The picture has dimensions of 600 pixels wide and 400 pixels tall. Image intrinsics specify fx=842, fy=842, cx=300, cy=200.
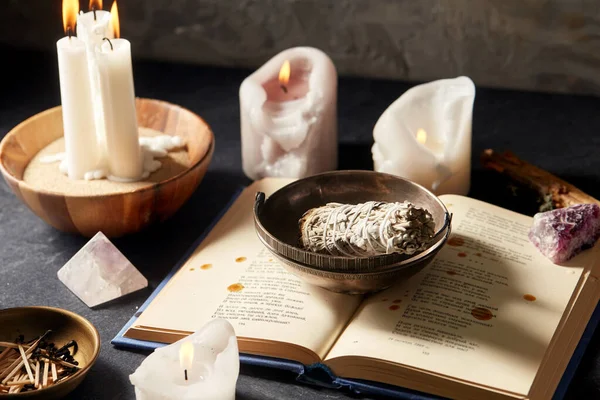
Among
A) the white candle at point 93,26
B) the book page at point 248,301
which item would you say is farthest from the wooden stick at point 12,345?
the white candle at point 93,26

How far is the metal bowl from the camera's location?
2.63 ft

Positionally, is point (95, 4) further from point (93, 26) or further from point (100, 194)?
point (100, 194)

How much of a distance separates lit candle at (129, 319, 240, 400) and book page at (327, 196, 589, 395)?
0.11 m

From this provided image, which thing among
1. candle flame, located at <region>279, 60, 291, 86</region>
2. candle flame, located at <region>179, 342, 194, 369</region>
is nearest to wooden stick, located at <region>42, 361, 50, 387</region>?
candle flame, located at <region>179, 342, 194, 369</region>

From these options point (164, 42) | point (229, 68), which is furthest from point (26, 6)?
point (229, 68)

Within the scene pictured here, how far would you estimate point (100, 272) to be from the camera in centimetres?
92

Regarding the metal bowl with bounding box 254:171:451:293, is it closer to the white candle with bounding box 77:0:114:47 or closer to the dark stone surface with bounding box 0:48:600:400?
the dark stone surface with bounding box 0:48:600:400

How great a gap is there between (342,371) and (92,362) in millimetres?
230

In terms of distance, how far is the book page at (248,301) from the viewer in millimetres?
825

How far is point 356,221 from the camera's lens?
814mm

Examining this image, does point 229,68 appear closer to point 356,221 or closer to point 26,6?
point 26,6

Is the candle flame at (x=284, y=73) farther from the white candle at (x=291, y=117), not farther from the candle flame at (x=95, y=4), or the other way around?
the candle flame at (x=95, y=4)

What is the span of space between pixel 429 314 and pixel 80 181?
17.9 inches

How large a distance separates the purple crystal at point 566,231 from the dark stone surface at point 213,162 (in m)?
0.11
